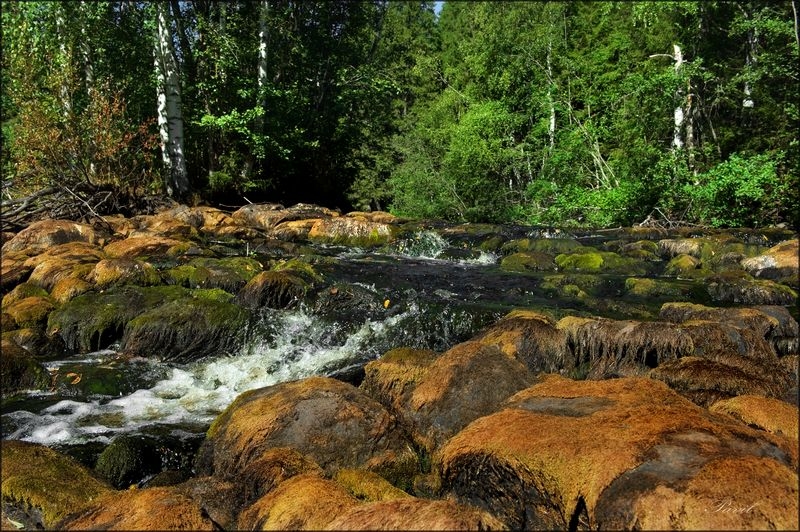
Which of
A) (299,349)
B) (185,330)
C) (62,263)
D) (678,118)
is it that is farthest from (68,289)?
(678,118)

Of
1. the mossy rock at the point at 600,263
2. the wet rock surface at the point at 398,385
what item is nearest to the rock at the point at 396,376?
the wet rock surface at the point at 398,385

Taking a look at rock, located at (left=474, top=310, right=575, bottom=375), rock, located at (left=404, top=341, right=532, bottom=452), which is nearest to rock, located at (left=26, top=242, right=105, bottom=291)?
rock, located at (left=404, top=341, right=532, bottom=452)

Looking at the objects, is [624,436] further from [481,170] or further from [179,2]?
[179,2]

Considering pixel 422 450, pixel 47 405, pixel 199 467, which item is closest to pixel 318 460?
pixel 422 450

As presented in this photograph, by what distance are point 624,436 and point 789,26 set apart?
18.3 metres

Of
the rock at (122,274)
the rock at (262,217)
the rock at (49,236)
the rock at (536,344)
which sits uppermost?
the rock at (262,217)

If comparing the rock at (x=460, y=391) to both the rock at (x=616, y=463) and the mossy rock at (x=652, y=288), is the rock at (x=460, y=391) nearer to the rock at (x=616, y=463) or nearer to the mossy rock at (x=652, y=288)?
the rock at (x=616, y=463)

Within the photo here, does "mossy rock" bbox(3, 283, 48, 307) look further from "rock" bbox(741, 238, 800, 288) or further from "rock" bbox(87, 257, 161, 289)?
"rock" bbox(741, 238, 800, 288)

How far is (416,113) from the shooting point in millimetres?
29031

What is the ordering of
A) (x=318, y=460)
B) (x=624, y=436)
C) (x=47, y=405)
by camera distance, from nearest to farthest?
(x=624, y=436), (x=318, y=460), (x=47, y=405)

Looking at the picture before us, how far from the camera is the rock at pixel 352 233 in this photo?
15055mm

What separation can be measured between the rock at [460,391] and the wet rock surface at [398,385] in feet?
0.07

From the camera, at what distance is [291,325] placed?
788 cm

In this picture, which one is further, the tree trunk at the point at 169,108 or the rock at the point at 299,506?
the tree trunk at the point at 169,108
